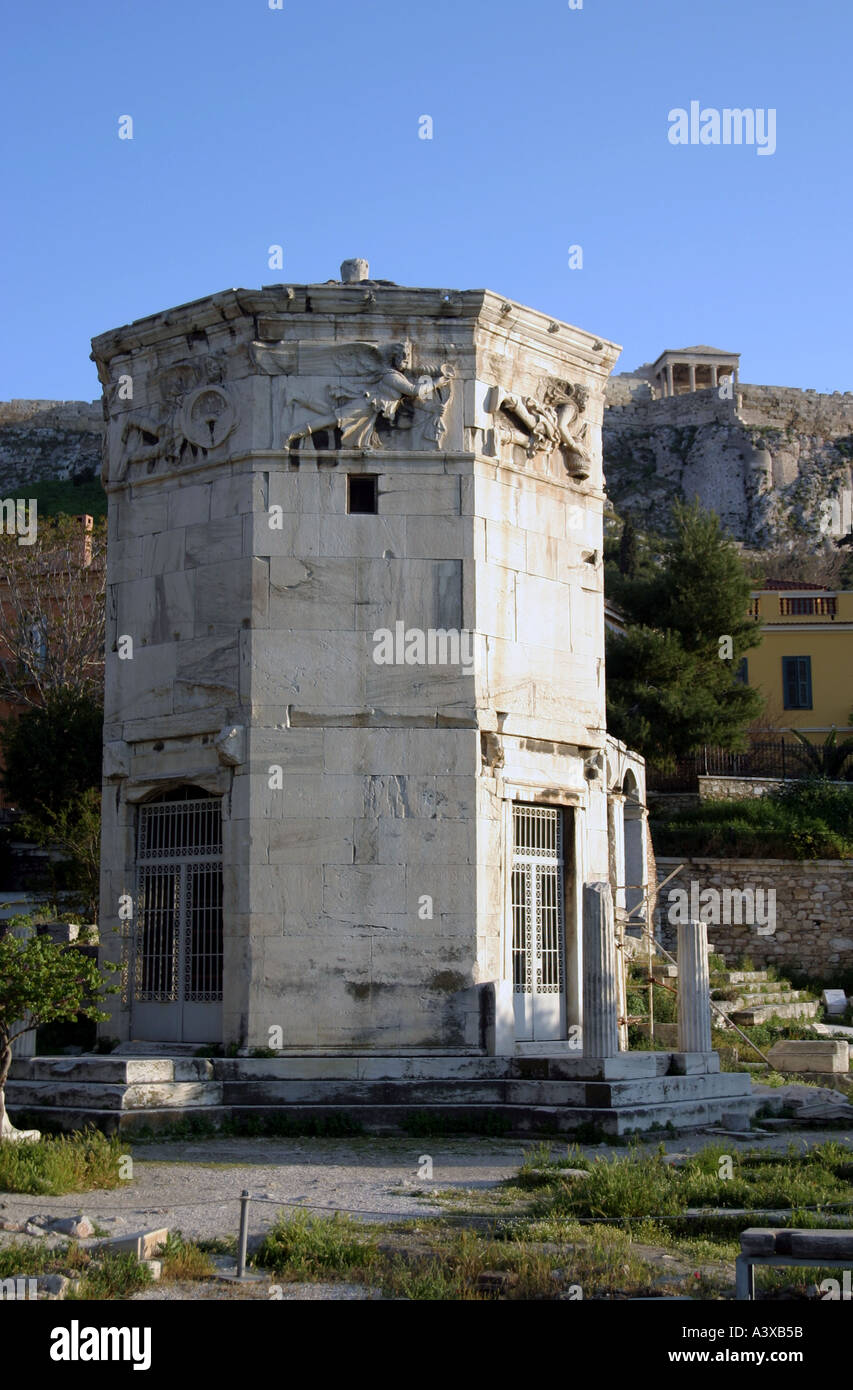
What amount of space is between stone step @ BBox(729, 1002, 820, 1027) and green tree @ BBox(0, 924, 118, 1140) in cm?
1409

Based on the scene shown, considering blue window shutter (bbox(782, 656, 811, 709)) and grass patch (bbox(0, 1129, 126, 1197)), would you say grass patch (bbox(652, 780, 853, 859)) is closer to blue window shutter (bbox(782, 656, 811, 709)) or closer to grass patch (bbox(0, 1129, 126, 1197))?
blue window shutter (bbox(782, 656, 811, 709))

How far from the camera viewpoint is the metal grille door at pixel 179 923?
16125mm

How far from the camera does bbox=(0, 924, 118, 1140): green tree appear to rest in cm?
1213

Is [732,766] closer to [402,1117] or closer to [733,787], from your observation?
[733,787]

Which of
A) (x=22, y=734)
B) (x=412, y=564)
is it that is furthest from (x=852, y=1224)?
(x=22, y=734)

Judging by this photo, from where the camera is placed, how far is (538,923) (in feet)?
55.1

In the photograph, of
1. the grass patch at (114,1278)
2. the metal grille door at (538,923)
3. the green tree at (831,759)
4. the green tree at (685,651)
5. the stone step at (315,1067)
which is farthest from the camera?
the green tree at (831,759)

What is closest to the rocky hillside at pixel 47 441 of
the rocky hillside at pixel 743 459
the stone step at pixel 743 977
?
the rocky hillside at pixel 743 459

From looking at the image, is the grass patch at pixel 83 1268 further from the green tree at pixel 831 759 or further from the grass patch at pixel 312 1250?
the green tree at pixel 831 759

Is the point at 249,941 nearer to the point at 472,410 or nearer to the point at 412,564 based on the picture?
the point at 412,564

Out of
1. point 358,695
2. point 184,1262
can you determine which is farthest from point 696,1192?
point 358,695

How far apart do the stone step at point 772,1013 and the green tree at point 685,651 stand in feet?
39.6

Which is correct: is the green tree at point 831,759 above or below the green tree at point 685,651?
below

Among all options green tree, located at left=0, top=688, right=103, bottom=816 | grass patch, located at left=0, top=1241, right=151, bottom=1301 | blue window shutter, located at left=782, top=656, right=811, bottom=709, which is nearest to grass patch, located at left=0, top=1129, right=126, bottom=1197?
grass patch, located at left=0, top=1241, right=151, bottom=1301
